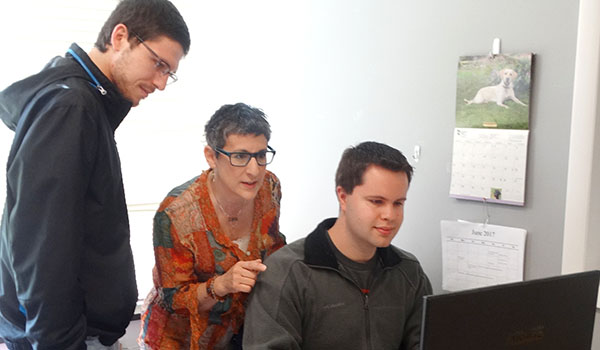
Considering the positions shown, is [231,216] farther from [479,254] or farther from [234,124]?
[479,254]

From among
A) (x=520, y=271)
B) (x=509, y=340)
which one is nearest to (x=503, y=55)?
(x=520, y=271)

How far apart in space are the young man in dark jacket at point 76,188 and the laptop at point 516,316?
70cm

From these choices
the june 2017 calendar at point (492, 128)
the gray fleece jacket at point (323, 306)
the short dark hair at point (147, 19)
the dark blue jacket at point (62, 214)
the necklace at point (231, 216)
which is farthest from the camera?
the necklace at point (231, 216)

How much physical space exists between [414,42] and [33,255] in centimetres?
117

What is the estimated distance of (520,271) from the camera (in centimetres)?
150

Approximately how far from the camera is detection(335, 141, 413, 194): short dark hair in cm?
146

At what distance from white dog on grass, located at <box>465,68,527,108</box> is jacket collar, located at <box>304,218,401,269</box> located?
1.55ft

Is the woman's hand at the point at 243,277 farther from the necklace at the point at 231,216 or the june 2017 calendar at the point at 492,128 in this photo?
the june 2017 calendar at the point at 492,128

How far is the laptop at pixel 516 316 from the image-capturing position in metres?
0.94

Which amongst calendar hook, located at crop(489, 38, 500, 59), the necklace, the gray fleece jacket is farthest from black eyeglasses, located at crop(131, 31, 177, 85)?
calendar hook, located at crop(489, 38, 500, 59)

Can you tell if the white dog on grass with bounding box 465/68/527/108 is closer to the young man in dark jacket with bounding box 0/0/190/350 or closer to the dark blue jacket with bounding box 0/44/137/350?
the young man in dark jacket with bounding box 0/0/190/350

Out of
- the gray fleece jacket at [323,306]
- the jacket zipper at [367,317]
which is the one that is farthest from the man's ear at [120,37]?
the jacket zipper at [367,317]

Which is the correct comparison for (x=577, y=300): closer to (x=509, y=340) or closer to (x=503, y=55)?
(x=509, y=340)

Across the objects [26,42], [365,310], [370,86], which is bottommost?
[365,310]
